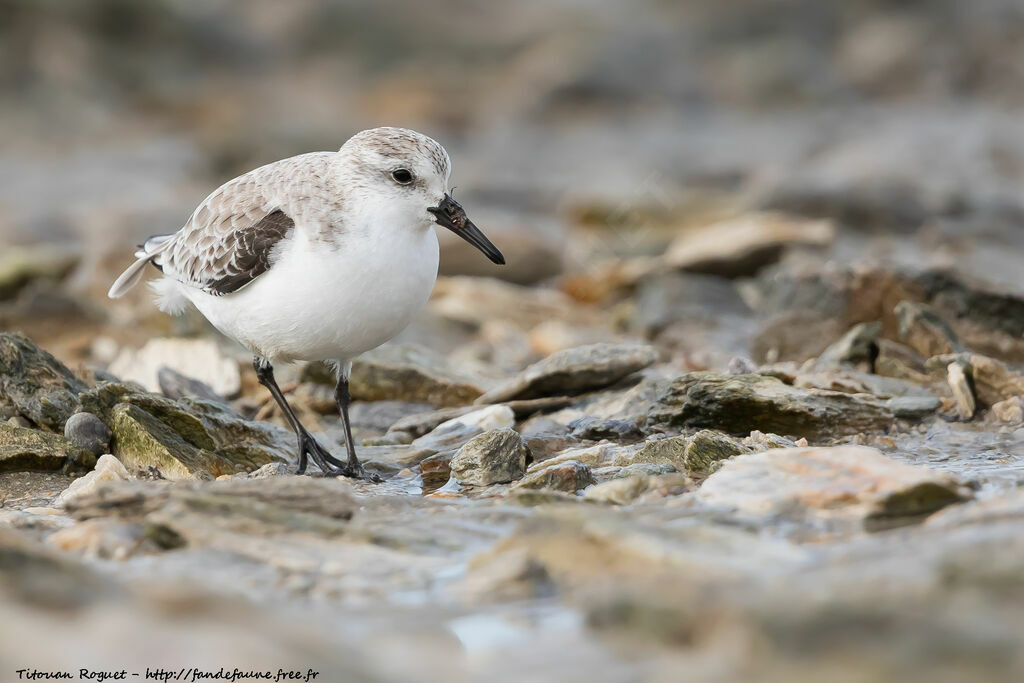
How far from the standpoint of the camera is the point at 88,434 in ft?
20.1

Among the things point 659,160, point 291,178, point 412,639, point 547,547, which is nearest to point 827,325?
point 291,178

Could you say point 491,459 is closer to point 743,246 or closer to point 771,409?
point 771,409

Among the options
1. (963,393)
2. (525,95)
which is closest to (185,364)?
(963,393)

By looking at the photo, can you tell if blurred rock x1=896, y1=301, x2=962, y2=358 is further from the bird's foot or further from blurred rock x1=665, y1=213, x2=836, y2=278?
the bird's foot

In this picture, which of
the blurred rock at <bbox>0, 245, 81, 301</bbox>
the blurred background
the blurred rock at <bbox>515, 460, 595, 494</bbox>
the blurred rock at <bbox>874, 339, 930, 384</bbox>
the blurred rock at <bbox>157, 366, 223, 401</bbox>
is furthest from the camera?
the blurred background

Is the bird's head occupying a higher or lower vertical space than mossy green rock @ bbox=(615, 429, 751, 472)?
higher

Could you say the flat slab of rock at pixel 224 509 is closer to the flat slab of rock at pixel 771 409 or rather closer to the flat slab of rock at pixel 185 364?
the flat slab of rock at pixel 771 409

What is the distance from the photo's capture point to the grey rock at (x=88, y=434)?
6.11 m

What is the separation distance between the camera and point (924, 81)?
22.7m

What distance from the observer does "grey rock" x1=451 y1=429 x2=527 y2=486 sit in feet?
19.1

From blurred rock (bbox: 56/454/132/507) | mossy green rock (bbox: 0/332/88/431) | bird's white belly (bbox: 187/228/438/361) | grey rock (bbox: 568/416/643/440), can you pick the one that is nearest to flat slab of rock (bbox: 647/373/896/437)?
grey rock (bbox: 568/416/643/440)

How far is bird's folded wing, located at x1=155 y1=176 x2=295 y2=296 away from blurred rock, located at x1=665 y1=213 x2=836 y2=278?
216 inches

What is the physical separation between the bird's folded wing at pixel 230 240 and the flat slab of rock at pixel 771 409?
7.57ft

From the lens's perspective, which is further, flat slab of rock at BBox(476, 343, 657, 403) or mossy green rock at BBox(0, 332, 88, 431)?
flat slab of rock at BBox(476, 343, 657, 403)
